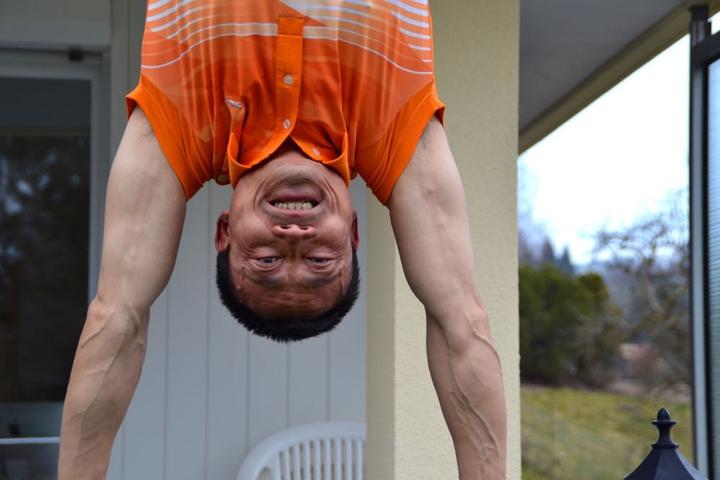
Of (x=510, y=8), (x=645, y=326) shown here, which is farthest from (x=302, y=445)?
(x=645, y=326)

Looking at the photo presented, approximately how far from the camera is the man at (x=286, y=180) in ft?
4.59

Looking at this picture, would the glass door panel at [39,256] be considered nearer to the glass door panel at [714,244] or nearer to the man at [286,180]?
the glass door panel at [714,244]

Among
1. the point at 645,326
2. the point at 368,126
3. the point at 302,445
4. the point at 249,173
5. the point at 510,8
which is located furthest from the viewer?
the point at 645,326

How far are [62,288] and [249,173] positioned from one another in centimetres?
245

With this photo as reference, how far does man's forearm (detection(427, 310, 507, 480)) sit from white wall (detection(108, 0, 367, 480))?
6.52ft

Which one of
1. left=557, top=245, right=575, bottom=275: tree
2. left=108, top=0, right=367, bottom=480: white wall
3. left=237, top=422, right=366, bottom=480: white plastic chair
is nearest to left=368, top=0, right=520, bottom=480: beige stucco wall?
left=237, top=422, right=366, bottom=480: white plastic chair

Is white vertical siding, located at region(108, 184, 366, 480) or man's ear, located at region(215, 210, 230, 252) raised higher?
man's ear, located at region(215, 210, 230, 252)

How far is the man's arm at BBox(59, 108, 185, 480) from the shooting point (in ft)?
4.85

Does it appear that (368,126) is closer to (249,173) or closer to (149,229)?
(249,173)

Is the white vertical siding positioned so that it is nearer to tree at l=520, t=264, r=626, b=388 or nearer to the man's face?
the man's face

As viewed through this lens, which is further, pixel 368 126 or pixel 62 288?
pixel 62 288

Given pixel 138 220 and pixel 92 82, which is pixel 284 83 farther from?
pixel 92 82

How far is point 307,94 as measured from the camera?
4.79 ft

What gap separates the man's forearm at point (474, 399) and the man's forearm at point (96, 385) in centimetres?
39
